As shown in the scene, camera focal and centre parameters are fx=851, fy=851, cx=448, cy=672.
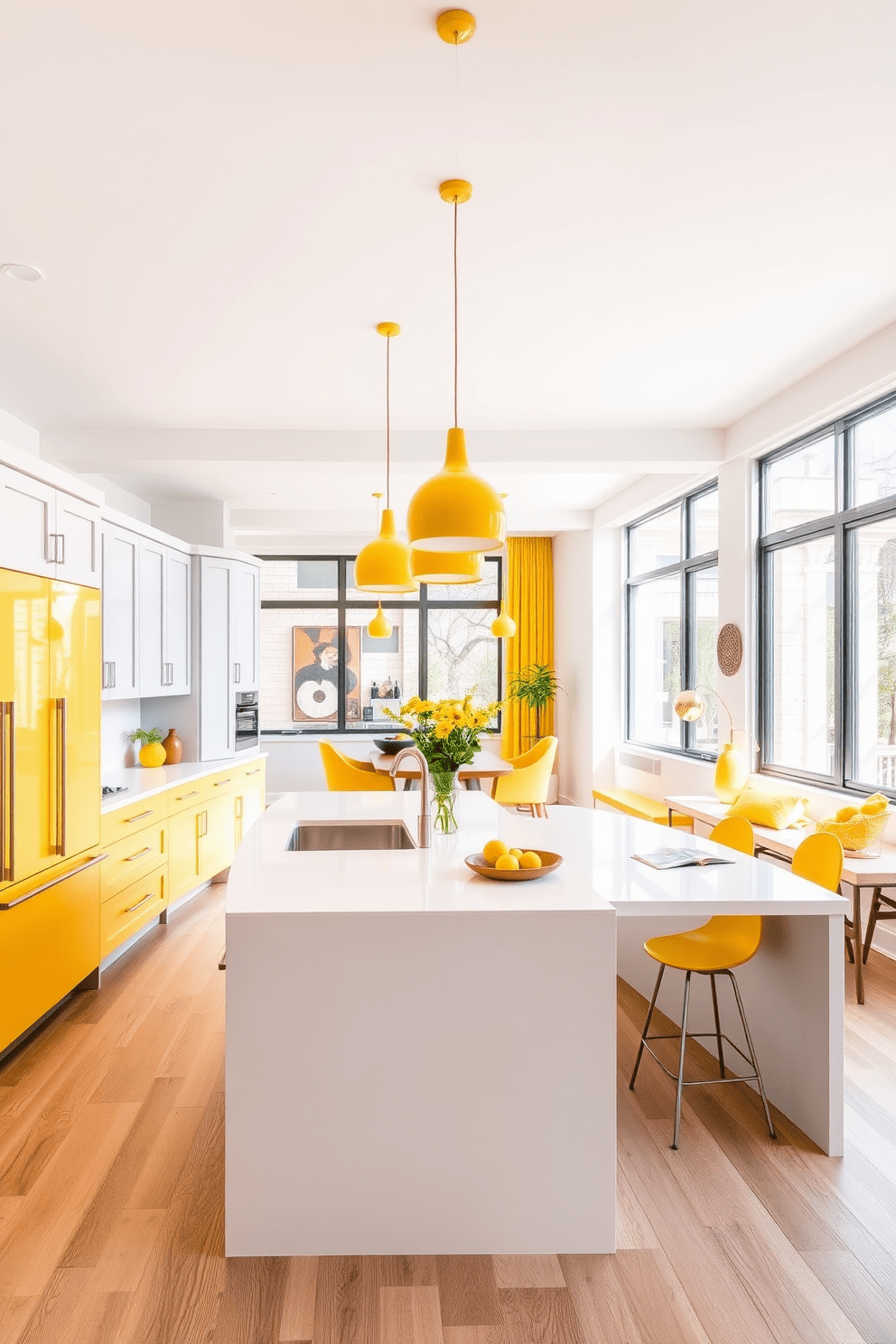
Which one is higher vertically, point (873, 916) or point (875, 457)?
point (875, 457)

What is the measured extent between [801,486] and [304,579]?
5900mm

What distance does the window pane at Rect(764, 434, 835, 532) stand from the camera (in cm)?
473

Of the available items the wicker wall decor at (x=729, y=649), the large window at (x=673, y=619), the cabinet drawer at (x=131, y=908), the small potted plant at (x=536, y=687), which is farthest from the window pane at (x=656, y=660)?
the cabinet drawer at (x=131, y=908)

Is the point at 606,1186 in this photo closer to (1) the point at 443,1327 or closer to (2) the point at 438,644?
(1) the point at 443,1327

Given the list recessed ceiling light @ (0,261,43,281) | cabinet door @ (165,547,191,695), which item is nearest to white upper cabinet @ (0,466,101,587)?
recessed ceiling light @ (0,261,43,281)

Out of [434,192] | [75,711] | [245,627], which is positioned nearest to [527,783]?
[245,627]

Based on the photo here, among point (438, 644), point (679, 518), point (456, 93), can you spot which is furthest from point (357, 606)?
point (456, 93)

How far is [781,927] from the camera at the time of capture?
8.49 feet

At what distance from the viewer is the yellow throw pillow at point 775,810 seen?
4.49m

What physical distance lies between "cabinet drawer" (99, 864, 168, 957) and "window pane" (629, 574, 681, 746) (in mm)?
4239

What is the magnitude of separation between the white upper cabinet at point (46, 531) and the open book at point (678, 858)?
237cm

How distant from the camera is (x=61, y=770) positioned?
3316 mm

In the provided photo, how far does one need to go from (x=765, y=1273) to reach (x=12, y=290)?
4008 mm

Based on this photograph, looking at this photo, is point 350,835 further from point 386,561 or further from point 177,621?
point 177,621
